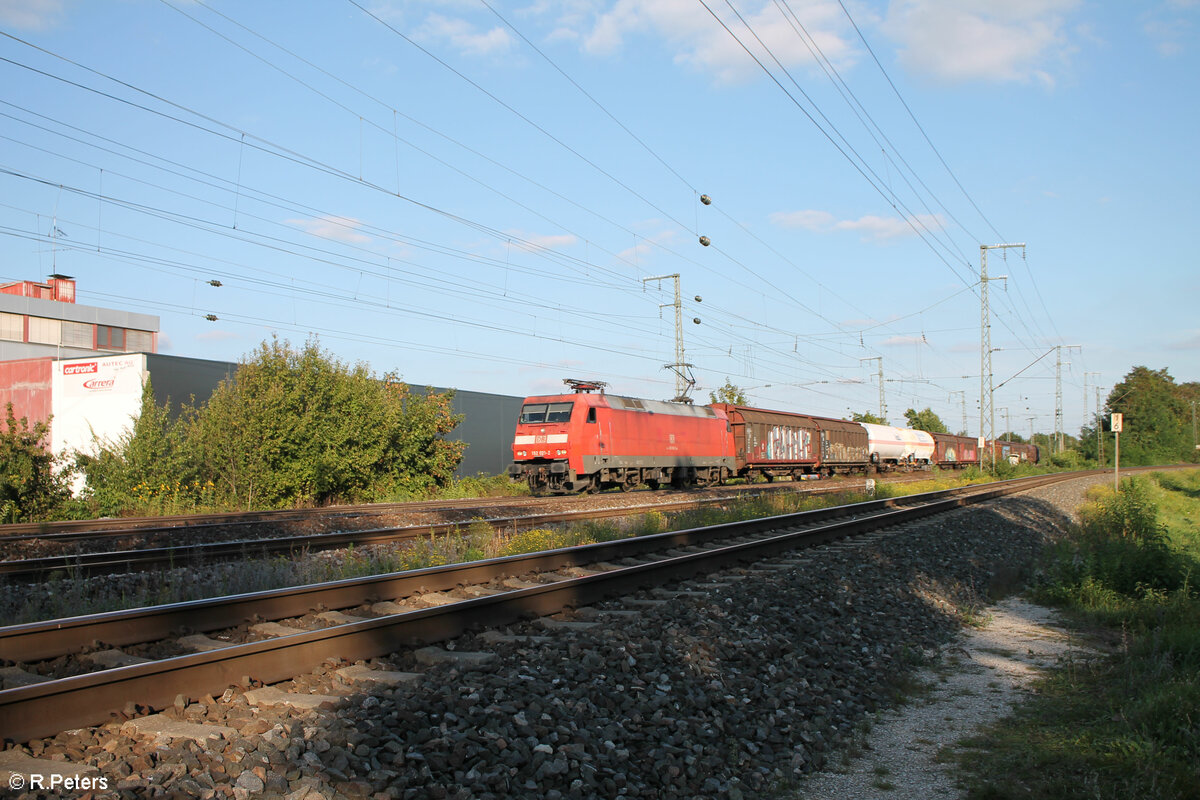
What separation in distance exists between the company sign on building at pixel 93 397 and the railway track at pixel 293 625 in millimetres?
22234

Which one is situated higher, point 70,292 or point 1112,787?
point 70,292

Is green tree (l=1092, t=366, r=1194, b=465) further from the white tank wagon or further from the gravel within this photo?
the gravel

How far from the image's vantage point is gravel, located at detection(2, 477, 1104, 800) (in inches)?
143

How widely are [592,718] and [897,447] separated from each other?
5342 centimetres

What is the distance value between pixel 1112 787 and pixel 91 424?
30.7 metres

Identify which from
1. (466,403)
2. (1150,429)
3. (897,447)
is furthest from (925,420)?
(466,403)

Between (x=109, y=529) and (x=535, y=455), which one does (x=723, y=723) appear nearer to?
(x=109, y=529)

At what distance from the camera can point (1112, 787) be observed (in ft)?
14.5

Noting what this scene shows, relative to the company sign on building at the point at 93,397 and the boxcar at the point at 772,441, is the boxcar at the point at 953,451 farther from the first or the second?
the company sign on building at the point at 93,397

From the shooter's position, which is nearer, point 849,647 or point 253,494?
point 849,647

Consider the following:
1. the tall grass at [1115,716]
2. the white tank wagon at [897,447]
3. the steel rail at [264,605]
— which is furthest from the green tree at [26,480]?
the white tank wagon at [897,447]

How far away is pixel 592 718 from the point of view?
186 inches

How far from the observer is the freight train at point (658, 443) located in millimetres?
24469

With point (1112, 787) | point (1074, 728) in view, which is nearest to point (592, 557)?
point (1074, 728)
